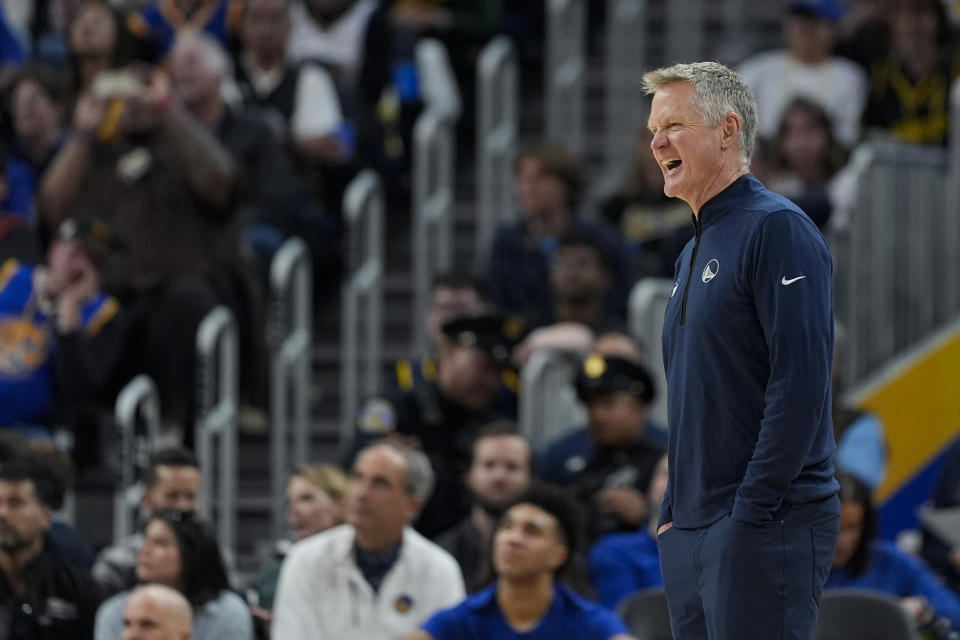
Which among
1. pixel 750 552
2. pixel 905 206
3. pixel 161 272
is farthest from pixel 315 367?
pixel 750 552

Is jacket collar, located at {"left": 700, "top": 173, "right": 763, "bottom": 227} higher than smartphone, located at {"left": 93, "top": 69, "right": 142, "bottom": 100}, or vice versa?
smartphone, located at {"left": 93, "top": 69, "right": 142, "bottom": 100}

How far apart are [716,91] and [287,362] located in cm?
527

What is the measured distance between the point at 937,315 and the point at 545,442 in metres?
2.70

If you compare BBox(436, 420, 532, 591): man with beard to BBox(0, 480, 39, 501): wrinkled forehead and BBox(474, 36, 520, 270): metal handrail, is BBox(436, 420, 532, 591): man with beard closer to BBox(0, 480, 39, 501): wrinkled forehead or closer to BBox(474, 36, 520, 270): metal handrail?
BBox(0, 480, 39, 501): wrinkled forehead

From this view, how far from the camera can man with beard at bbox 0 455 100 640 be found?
7027 millimetres

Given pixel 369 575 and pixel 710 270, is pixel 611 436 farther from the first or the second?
pixel 710 270

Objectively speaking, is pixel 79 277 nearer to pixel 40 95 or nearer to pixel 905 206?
pixel 40 95

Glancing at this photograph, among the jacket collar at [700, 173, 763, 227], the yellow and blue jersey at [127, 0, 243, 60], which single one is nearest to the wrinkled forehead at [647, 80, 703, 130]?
the jacket collar at [700, 173, 763, 227]

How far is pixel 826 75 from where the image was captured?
1092cm

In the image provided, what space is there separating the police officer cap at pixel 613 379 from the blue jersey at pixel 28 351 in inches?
81.0

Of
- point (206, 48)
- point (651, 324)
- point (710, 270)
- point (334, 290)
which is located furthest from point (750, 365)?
point (334, 290)

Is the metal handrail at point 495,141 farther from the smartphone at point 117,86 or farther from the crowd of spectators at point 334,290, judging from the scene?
the smartphone at point 117,86

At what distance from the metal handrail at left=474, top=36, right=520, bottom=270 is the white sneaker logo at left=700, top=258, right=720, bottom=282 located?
20.9 feet

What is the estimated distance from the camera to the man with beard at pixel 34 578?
703cm
